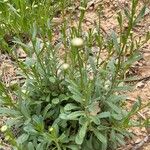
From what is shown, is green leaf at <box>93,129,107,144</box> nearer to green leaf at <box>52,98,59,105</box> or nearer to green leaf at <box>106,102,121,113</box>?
green leaf at <box>106,102,121,113</box>

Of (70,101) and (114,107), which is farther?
(70,101)

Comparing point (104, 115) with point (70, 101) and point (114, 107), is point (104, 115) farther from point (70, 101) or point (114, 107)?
point (70, 101)

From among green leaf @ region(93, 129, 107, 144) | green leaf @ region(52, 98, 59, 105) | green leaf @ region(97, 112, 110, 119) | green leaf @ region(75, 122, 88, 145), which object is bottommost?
green leaf @ region(93, 129, 107, 144)

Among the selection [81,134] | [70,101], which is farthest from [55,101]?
[81,134]

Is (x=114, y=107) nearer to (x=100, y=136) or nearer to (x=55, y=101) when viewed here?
(x=100, y=136)

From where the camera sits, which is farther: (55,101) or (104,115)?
(55,101)

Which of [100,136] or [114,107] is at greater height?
[114,107]

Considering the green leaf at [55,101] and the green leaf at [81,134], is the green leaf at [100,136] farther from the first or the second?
the green leaf at [55,101]

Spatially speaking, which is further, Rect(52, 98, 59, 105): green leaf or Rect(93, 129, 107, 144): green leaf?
Rect(52, 98, 59, 105): green leaf

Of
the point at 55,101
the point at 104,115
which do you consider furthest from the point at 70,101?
the point at 104,115

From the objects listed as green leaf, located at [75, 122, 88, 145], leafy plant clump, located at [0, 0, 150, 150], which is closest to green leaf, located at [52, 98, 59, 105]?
leafy plant clump, located at [0, 0, 150, 150]

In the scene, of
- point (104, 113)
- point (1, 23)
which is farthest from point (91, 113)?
point (1, 23)

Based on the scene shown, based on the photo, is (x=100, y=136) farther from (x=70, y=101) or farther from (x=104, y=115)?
(x=70, y=101)
